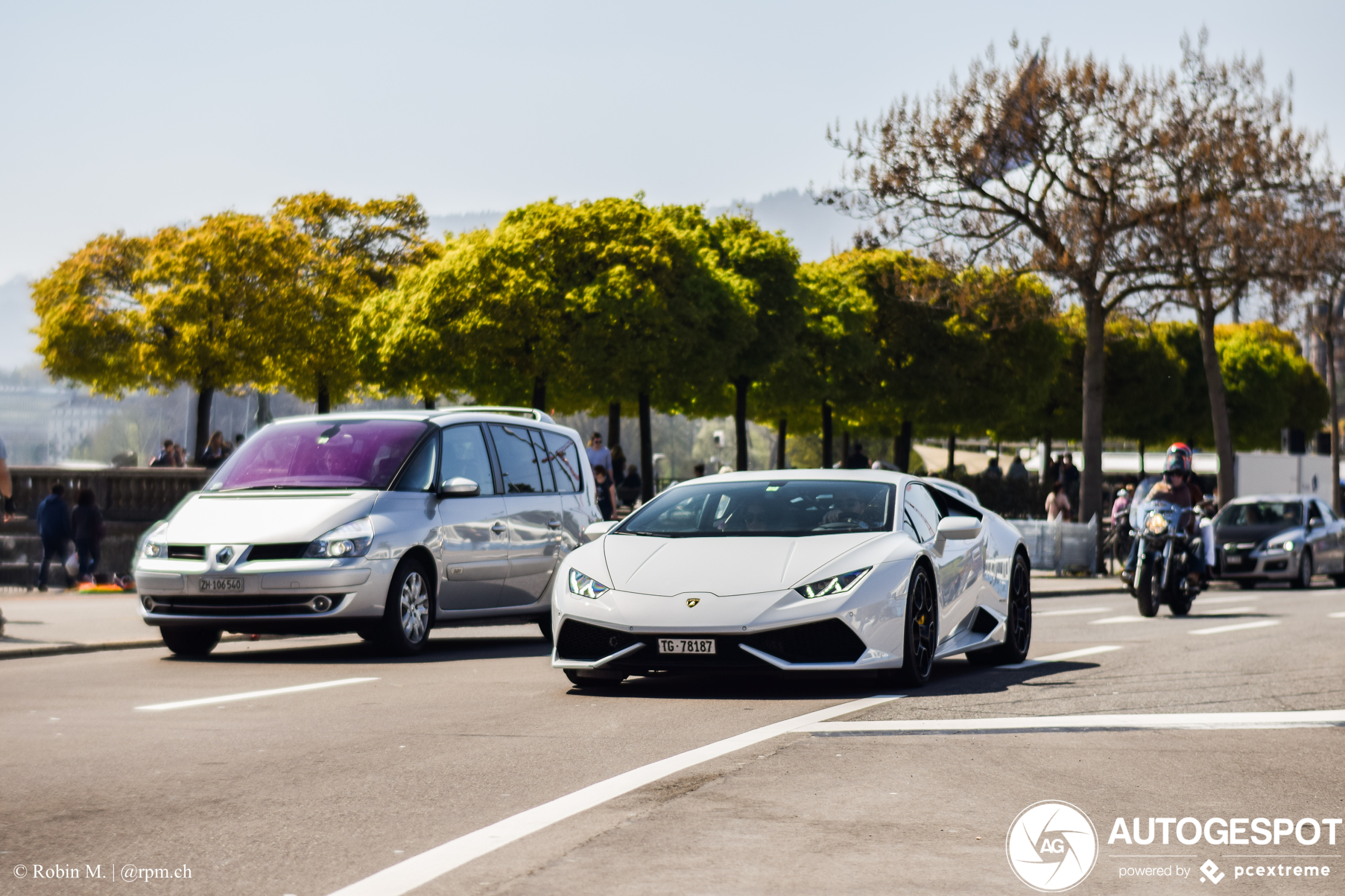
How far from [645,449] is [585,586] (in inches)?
1641

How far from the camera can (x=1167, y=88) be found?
33.1 metres

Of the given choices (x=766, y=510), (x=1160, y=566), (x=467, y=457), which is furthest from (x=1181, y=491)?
(x=766, y=510)

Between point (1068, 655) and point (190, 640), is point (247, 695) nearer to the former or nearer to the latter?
point (190, 640)

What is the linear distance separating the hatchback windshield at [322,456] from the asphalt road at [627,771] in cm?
180

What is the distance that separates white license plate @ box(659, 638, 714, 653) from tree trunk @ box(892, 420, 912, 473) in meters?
52.1

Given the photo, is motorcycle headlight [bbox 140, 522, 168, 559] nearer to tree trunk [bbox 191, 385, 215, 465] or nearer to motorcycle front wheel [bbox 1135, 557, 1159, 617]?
motorcycle front wheel [bbox 1135, 557, 1159, 617]

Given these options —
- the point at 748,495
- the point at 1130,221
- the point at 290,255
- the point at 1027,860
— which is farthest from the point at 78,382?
the point at 1027,860

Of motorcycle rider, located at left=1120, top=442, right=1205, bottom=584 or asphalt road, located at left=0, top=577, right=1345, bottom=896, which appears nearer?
asphalt road, located at left=0, top=577, right=1345, bottom=896

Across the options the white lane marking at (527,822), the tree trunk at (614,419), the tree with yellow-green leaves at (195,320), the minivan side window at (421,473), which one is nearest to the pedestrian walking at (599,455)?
the minivan side window at (421,473)

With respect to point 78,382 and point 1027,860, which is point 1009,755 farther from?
point 78,382

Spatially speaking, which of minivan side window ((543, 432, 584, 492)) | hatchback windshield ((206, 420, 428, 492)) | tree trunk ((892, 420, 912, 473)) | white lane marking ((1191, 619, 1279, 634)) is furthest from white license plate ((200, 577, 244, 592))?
tree trunk ((892, 420, 912, 473))

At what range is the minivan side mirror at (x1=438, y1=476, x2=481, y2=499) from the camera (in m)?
13.4

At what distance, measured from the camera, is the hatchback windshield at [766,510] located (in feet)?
34.6

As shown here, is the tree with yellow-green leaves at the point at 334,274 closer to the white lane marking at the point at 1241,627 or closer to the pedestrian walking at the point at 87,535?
the pedestrian walking at the point at 87,535
